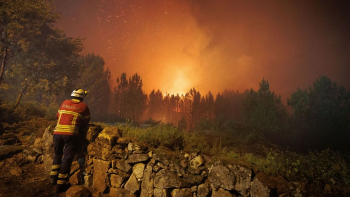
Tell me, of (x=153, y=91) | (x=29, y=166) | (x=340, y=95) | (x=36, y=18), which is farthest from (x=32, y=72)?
(x=340, y=95)

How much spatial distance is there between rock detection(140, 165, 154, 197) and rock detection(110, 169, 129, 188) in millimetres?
598

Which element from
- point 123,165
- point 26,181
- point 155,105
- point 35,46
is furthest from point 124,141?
point 155,105

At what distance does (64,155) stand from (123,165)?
5.68 ft

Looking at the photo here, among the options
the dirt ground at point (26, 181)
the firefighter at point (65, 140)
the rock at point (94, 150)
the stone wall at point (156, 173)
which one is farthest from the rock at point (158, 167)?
the dirt ground at point (26, 181)

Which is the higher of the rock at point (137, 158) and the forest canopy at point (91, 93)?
the forest canopy at point (91, 93)

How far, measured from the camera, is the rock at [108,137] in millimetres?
4613

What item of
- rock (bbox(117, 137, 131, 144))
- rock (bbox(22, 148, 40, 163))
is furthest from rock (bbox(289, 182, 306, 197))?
rock (bbox(22, 148, 40, 163))

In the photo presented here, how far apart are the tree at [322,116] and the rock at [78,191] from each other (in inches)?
1120

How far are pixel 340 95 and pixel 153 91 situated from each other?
54414mm

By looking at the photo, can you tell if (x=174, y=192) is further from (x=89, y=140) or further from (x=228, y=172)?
(x=89, y=140)

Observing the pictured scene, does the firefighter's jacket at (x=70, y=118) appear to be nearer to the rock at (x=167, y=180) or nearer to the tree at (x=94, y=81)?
the rock at (x=167, y=180)

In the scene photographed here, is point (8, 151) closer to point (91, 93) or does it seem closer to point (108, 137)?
point (108, 137)

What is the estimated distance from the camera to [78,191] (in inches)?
165

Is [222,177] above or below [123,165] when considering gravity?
above
